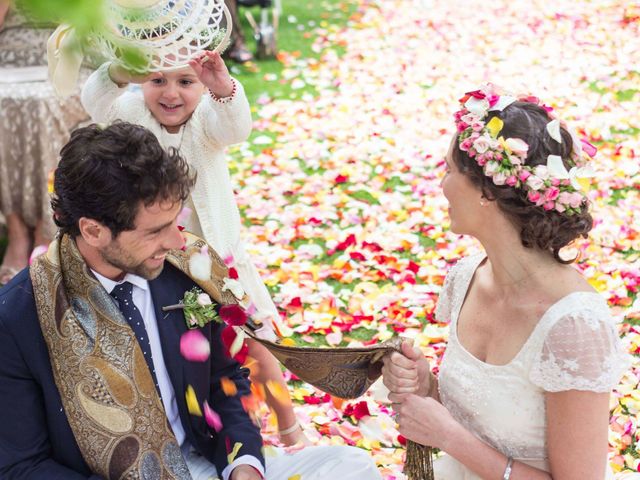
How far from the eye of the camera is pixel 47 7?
1.17 meters

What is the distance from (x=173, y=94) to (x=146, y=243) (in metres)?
Answer: 1.12

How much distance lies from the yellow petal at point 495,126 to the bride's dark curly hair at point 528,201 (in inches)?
0.8

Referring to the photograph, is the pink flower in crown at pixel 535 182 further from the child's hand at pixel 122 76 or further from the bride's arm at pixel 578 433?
the child's hand at pixel 122 76

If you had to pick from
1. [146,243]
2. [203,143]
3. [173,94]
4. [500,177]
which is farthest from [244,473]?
[173,94]

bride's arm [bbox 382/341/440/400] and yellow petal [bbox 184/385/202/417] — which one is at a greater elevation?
bride's arm [bbox 382/341/440/400]

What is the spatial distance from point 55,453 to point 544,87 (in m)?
6.17

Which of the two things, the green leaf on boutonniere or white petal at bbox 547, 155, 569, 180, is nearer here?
white petal at bbox 547, 155, 569, 180

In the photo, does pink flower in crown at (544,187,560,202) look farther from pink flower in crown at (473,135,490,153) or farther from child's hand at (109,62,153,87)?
child's hand at (109,62,153,87)

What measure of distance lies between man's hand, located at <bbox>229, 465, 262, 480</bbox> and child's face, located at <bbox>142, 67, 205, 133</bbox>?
1.48 m

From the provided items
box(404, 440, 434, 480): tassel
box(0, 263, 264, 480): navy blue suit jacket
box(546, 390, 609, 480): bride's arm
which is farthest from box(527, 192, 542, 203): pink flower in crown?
box(0, 263, 264, 480): navy blue suit jacket

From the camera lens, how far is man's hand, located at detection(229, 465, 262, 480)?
8.75 feet

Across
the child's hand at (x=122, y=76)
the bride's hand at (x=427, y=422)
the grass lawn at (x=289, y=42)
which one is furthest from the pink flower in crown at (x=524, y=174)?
the grass lawn at (x=289, y=42)

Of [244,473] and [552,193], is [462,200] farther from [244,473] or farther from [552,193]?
[244,473]

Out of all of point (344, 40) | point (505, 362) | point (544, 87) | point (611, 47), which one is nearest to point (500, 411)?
point (505, 362)
